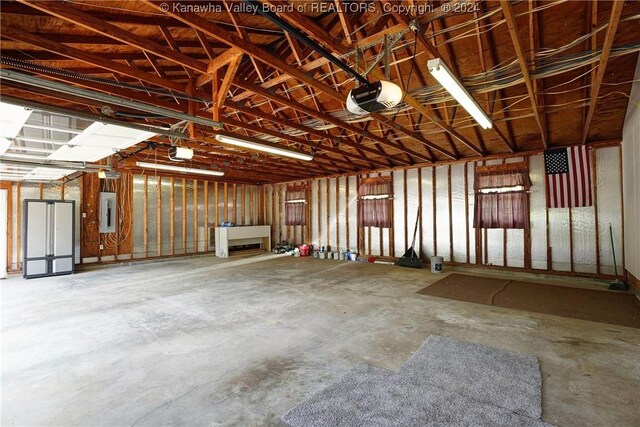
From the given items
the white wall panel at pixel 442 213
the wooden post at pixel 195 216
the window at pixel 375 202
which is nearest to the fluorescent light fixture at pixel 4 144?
the wooden post at pixel 195 216

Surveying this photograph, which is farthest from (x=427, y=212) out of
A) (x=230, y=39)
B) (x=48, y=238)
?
(x=48, y=238)

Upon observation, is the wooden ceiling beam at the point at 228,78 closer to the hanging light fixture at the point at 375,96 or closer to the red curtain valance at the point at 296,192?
the hanging light fixture at the point at 375,96

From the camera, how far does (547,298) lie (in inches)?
206

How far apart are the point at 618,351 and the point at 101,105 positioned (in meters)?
6.92

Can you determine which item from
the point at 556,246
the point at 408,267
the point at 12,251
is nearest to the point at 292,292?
the point at 408,267

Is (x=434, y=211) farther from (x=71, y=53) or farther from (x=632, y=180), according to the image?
(x=71, y=53)

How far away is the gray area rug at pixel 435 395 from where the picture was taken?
6.85ft

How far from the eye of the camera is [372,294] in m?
5.55

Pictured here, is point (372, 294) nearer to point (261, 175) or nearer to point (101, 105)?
point (101, 105)

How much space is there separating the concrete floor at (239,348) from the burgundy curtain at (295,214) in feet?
19.3


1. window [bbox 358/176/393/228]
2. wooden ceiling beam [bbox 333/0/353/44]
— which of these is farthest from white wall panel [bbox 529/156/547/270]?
wooden ceiling beam [bbox 333/0/353/44]

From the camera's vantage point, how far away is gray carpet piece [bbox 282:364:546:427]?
81.1 inches

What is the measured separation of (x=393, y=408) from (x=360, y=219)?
7.92 m

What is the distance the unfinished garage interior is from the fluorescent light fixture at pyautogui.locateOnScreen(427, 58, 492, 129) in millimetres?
30
